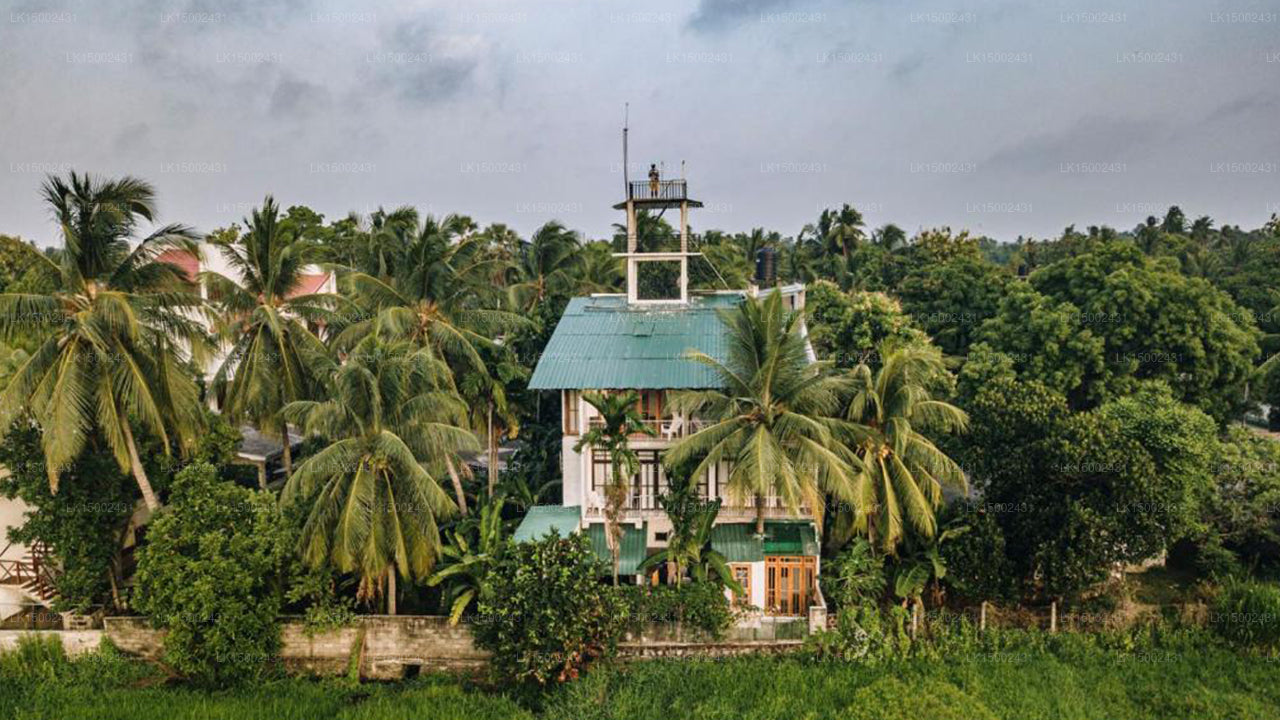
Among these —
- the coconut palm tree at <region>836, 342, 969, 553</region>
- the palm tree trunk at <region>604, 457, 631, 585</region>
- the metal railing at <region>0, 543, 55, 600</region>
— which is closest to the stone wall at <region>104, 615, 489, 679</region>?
the metal railing at <region>0, 543, 55, 600</region>

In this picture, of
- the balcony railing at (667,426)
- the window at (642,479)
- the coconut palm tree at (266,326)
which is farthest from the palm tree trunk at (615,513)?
the coconut palm tree at (266,326)

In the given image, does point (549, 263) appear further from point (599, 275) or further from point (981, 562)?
point (981, 562)

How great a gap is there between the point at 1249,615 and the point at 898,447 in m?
8.49

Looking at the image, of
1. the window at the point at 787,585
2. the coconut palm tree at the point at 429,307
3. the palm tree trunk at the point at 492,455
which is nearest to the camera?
the window at the point at 787,585

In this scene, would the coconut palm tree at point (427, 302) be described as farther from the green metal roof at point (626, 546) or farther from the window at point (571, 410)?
the green metal roof at point (626, 546)

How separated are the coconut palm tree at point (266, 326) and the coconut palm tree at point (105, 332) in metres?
1.76

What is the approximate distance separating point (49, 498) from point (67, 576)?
1.90 m

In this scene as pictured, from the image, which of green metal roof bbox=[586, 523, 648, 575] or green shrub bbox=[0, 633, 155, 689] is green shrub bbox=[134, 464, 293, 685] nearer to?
green shrub bbox=[0, 633, 155, 689]

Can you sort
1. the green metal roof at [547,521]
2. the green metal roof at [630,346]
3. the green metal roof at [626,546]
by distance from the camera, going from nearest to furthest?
the green metal roof at [626,546] < the green metal roof at [547,521] < the green metal roof at [630,346]

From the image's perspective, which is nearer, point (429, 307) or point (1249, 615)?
point (1249, 615)

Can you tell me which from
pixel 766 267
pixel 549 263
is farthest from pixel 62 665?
pixel 766 267

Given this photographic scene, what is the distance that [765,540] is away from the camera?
17.6 m

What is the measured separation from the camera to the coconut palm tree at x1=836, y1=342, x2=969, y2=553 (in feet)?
54.9

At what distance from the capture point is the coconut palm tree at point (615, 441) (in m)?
16.7
